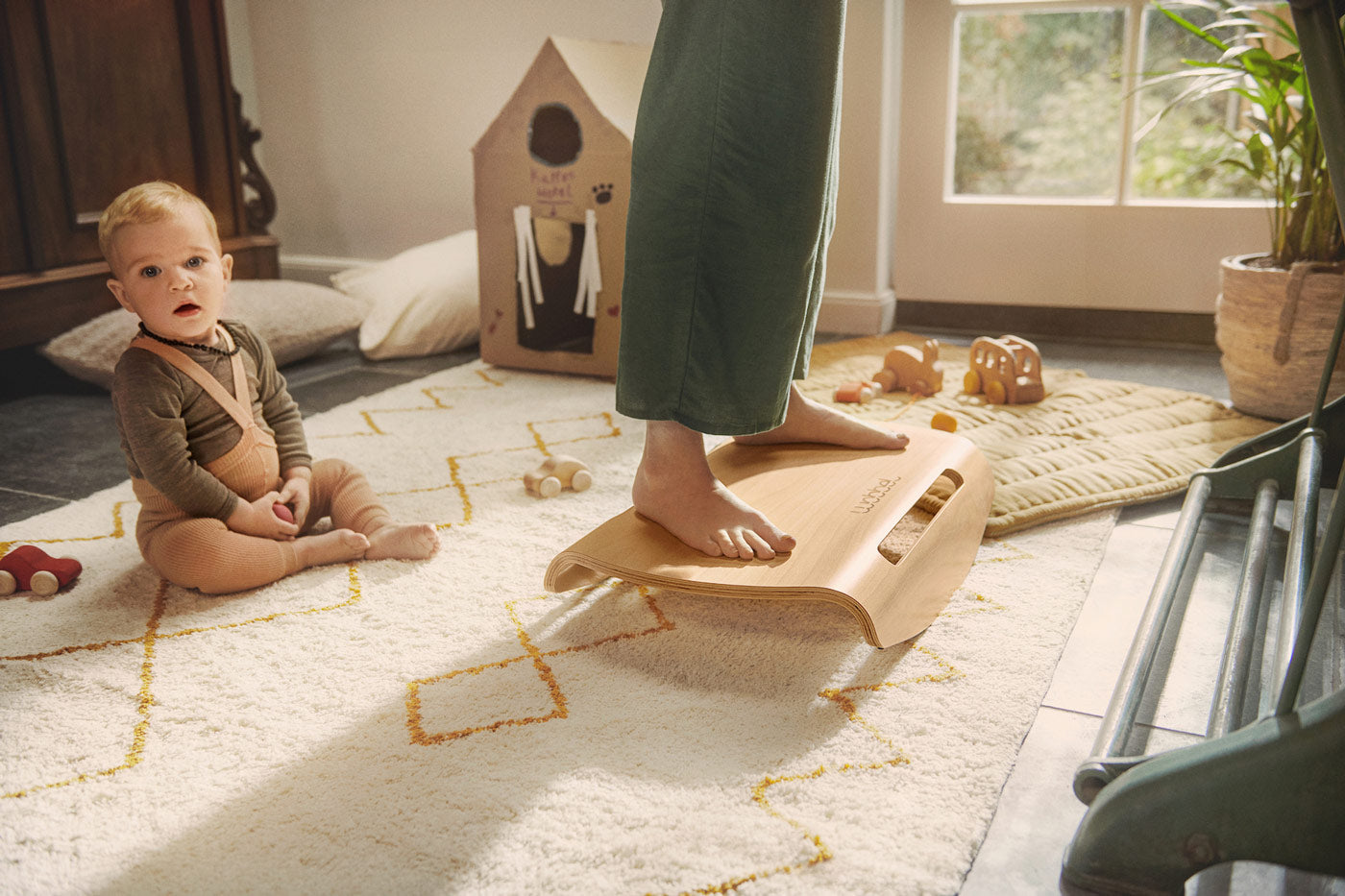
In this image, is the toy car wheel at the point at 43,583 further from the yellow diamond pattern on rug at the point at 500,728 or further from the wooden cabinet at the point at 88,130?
the wooden cabinet at the point at 88,130

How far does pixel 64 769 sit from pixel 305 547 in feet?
1.23

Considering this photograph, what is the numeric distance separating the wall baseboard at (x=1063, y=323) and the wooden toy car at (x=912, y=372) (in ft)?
2.06

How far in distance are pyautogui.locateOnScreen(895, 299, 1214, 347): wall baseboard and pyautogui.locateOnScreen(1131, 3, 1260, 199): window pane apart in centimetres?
27

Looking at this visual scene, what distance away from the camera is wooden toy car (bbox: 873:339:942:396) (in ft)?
5.84

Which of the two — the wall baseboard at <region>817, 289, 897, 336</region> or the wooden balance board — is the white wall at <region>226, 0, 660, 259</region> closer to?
the wall baseboard at <region>817, 289, 897, 336</region>

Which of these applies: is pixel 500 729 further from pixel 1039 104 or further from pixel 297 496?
pixel 1039 104

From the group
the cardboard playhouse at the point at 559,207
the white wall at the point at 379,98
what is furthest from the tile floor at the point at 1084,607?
the white wall at the point at 379,98

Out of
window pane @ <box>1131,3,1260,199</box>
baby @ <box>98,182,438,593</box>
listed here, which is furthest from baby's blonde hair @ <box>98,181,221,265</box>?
window pane @ <box>1131,3,1260,199</box>

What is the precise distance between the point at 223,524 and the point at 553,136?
1177 mm

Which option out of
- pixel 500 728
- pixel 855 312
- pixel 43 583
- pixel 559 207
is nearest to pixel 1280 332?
pixel 855 312

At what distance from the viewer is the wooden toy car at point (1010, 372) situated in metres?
1.70

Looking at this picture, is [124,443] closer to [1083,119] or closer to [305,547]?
[305,547]

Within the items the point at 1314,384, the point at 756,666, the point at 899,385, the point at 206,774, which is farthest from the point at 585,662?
the point at 1314,384

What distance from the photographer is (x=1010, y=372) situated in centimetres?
170
